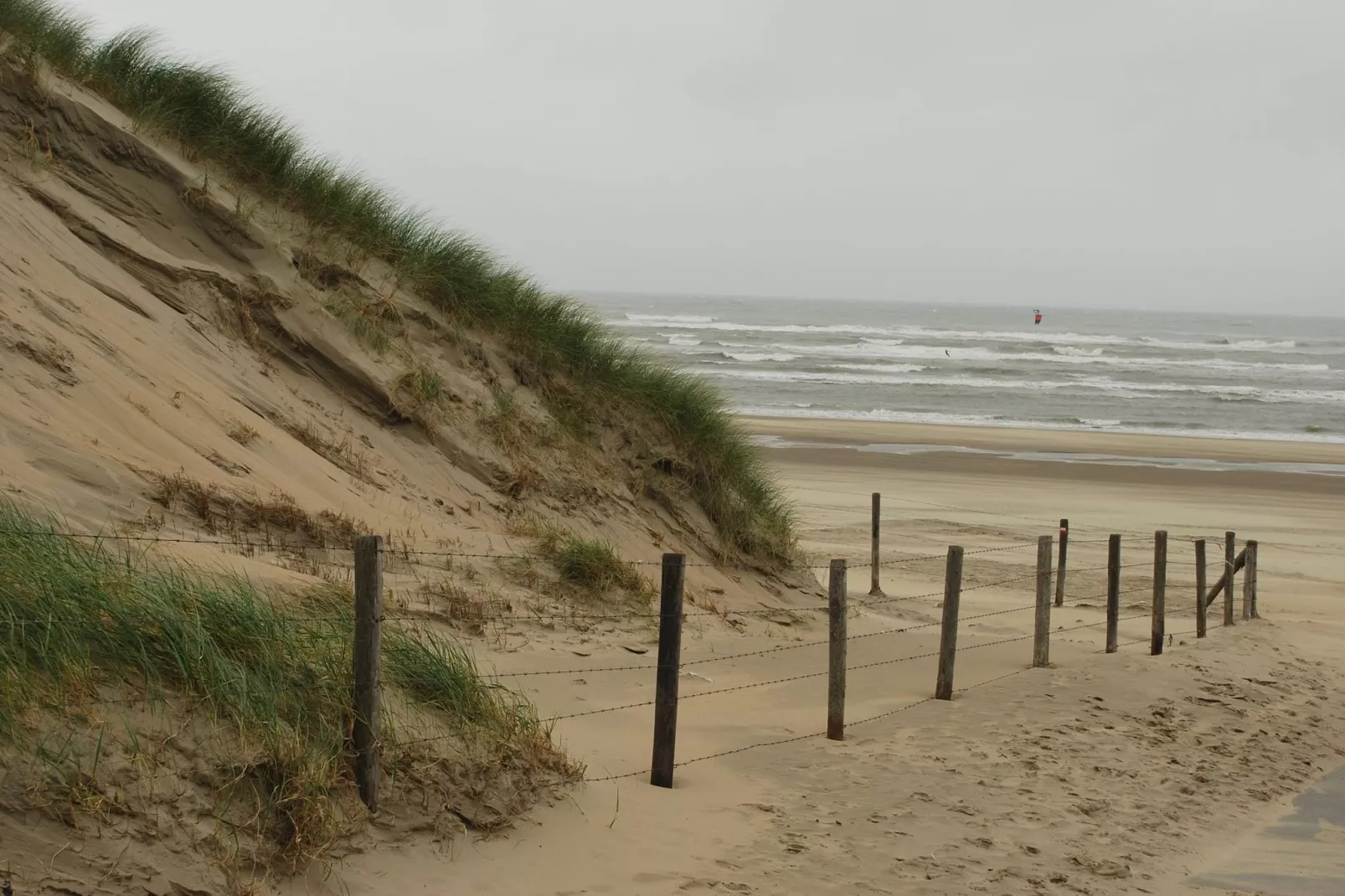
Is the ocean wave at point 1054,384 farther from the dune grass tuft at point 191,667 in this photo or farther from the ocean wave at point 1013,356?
the dune grass tuft at point 191,667

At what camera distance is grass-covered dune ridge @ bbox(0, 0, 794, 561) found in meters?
12.6

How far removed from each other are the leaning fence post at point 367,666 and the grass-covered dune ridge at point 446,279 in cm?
757

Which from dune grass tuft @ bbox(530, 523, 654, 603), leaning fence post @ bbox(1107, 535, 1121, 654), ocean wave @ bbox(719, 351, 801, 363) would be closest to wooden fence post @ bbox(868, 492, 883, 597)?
leaning fence post @ bbox(1107, 535, 1121, 654)

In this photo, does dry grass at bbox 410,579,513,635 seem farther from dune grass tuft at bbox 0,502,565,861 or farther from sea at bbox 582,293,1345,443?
sea at bbox 582,293,1345,443

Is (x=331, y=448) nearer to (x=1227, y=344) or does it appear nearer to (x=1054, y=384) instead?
(x=1054, y=384)

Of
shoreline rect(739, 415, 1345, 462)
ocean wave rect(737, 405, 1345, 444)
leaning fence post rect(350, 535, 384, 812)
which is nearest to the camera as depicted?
leaning fence post rect(350, 535, 384, 812)

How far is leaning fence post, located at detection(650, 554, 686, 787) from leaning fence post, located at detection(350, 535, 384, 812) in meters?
1.72

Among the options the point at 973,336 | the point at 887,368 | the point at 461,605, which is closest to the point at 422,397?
the point at 461,605

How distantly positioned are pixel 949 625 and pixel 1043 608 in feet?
5.66

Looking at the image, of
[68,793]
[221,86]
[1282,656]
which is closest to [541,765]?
[68,793]

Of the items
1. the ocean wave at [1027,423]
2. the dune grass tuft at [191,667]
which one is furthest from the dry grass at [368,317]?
the ocean wave at [1027,423]

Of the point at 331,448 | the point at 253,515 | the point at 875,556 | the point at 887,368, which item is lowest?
the point at 875,556

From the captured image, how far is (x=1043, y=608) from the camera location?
10.3 meters

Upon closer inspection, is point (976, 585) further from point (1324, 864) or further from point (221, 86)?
point (221, 86)
